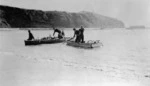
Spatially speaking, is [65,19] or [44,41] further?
[65,19]

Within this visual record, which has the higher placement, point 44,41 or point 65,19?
point 65,19

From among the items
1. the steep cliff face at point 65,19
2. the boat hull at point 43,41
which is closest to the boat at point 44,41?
the boat hull at point 43,41

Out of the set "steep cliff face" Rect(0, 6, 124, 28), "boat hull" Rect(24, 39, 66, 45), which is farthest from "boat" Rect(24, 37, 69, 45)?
"steep cliff face" Rect(0, 6, 124, 28)

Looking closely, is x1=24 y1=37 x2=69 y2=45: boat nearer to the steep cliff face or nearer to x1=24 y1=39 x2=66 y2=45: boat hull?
x1=24 y1=39 x2=66 y2=45: boat hull

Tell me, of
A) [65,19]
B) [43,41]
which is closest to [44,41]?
[43,41]

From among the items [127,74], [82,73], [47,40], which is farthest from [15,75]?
[47,40]

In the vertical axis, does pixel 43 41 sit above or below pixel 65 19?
below

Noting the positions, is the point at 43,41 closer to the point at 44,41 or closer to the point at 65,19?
the point at 44,41

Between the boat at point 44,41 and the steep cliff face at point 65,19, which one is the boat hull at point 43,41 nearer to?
the boat at point 44,41

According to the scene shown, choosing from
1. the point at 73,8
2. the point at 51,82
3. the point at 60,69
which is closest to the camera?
the point at 51,82

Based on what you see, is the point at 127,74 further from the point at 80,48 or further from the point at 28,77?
the point at 80,48

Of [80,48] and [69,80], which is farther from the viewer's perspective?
[80,48]
